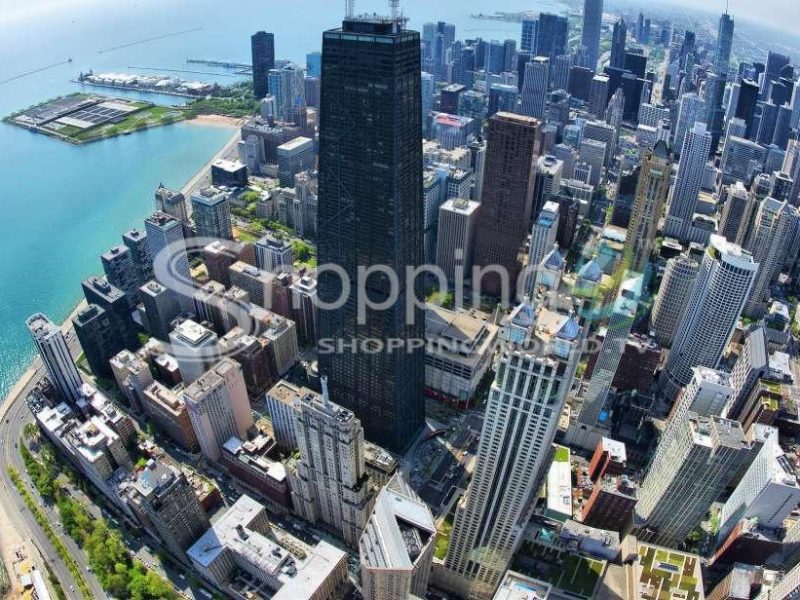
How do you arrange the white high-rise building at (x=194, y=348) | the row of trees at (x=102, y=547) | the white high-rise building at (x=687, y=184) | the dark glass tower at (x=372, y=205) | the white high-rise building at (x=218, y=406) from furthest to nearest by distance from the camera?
1. the white high-rise building at (x=687, y=184)
2. the white high-rise building at (x=194, y=348)
3. the white high-rise building at (x=218, y=406)
4. the row of trees at (x=102, y=547)
5. the dark glass tower at (x=372, y=205)

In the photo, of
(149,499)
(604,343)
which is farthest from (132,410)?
(604,343)

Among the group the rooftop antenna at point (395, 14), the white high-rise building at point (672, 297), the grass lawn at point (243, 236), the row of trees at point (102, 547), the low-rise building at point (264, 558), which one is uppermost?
the rooftop antenna at point (395, 14)

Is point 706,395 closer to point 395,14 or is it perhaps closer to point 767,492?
point 767,492

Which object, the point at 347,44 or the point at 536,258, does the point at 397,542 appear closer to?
the point at 347,44

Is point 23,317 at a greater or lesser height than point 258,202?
lesser

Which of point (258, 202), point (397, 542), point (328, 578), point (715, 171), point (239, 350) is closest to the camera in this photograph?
point (397, 542)

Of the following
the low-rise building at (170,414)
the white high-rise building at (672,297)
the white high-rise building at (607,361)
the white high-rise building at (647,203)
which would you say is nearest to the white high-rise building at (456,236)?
the white high-rise building at (647,203)

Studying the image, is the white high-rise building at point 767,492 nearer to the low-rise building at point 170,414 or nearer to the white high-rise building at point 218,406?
the white high-rise building at point 218,406

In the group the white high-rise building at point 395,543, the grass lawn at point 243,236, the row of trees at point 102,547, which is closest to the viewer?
the white high-rise building at point 395,543
